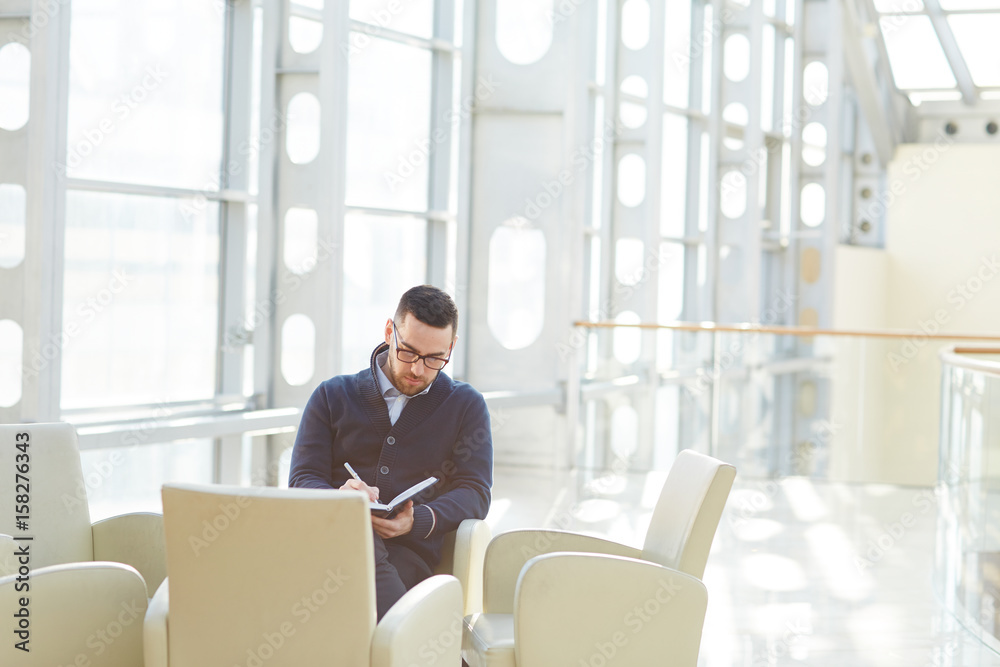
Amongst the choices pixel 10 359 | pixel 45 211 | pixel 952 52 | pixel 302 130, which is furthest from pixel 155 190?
pixel 952 52

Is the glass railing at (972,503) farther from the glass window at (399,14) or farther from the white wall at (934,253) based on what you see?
the white wall at (934,253)

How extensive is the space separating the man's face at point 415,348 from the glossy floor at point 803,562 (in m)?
1.60

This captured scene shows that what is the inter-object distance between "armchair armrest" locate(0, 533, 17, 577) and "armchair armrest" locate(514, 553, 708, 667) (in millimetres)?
1260

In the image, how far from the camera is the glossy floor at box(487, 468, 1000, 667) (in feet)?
13.2

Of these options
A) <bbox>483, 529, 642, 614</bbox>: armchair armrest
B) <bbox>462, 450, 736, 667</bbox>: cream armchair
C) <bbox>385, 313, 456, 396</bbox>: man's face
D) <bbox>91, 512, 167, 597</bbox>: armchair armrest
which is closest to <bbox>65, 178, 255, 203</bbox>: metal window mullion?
<bbox>91, 512, 167, 597</bbox>: armchair armrest

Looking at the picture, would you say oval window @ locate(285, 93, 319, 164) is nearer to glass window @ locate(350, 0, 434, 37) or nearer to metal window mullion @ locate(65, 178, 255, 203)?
metal window mullion @ locate(65, 178, 255, 203)

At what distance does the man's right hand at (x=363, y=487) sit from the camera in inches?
107

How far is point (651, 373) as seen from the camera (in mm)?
7723

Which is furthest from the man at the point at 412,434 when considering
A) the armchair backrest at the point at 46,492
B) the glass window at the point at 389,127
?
the glass window at the point at 389,127

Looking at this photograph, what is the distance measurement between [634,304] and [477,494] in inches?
280

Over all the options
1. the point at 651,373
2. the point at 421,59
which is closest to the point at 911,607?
the point at 651,373

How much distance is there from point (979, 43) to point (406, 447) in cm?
1320

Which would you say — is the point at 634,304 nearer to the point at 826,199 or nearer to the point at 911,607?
the point at 826,199

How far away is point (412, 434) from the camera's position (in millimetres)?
2984
